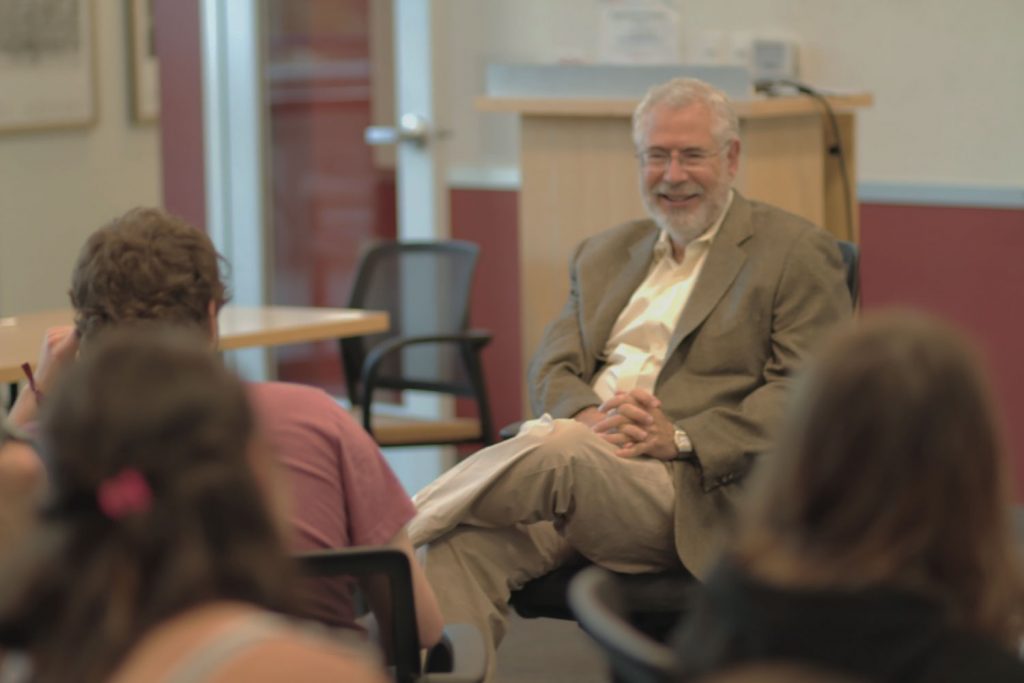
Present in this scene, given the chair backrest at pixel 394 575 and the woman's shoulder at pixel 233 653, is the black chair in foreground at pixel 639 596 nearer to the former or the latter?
the chair backrest at pixel 394 575

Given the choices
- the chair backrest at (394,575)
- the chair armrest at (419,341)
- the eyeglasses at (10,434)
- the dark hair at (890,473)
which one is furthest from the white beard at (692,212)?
the dark hair at (890,473)

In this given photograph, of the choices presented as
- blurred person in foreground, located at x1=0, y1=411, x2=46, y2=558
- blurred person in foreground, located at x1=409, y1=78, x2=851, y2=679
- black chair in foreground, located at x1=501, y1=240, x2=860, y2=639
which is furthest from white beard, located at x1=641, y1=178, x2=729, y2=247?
blurred person in foreground, located at x1=0, y1=411, x2=46, y2=558

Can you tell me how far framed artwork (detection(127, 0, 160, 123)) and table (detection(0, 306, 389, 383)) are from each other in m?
1.44

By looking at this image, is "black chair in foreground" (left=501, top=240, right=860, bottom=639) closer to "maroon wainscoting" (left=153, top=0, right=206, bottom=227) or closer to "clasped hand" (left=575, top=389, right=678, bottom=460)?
"clasped hand" (left=575, top=389, right=678, bottom=460)

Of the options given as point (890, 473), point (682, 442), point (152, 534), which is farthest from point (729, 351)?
point (152, 534)

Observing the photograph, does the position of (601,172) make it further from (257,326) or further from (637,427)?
(637,427)

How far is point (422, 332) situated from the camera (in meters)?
5.09

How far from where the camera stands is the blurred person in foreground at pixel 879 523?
1.27m

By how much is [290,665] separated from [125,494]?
185mm

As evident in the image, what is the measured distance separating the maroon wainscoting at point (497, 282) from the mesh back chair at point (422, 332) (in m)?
1.08

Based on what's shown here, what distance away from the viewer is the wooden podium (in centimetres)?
405

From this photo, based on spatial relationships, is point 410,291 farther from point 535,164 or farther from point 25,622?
point 25,622

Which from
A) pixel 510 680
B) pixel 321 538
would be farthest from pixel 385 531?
pixel 510 680

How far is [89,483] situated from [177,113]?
16.0ft
